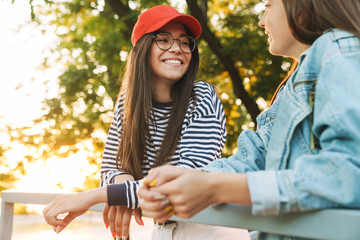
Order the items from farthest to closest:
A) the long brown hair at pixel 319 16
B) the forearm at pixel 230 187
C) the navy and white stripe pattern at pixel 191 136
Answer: the navy and white stripe pattern at pixel 191 136
the long brown hair at pixel 319 16
the forearm at pixel 230 187

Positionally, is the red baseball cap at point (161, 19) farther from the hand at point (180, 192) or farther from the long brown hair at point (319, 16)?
the hand at point (180, 192)

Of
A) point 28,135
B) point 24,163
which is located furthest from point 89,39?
point 24,163

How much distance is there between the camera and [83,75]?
7.12 m

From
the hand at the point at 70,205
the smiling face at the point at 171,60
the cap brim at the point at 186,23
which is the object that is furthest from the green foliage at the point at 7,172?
the hand at the point at 70,205

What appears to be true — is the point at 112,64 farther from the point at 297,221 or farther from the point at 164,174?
the point at 297,221

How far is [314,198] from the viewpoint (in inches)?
30.3

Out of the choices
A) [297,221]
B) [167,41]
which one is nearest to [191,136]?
[167,41]

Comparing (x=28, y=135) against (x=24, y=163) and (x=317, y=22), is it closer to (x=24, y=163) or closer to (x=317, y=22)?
(x=24, y=163)

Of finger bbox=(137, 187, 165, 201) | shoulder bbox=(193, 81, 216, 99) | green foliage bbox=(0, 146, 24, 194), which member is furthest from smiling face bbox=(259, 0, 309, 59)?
green foliage bbox=(0, 146, 24, 194)

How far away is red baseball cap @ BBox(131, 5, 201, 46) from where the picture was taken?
2.10 m

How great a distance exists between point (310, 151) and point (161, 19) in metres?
1.44

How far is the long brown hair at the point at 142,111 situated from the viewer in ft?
6.33

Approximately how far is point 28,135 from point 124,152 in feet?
18.9

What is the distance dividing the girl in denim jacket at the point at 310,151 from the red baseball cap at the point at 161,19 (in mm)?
1143
